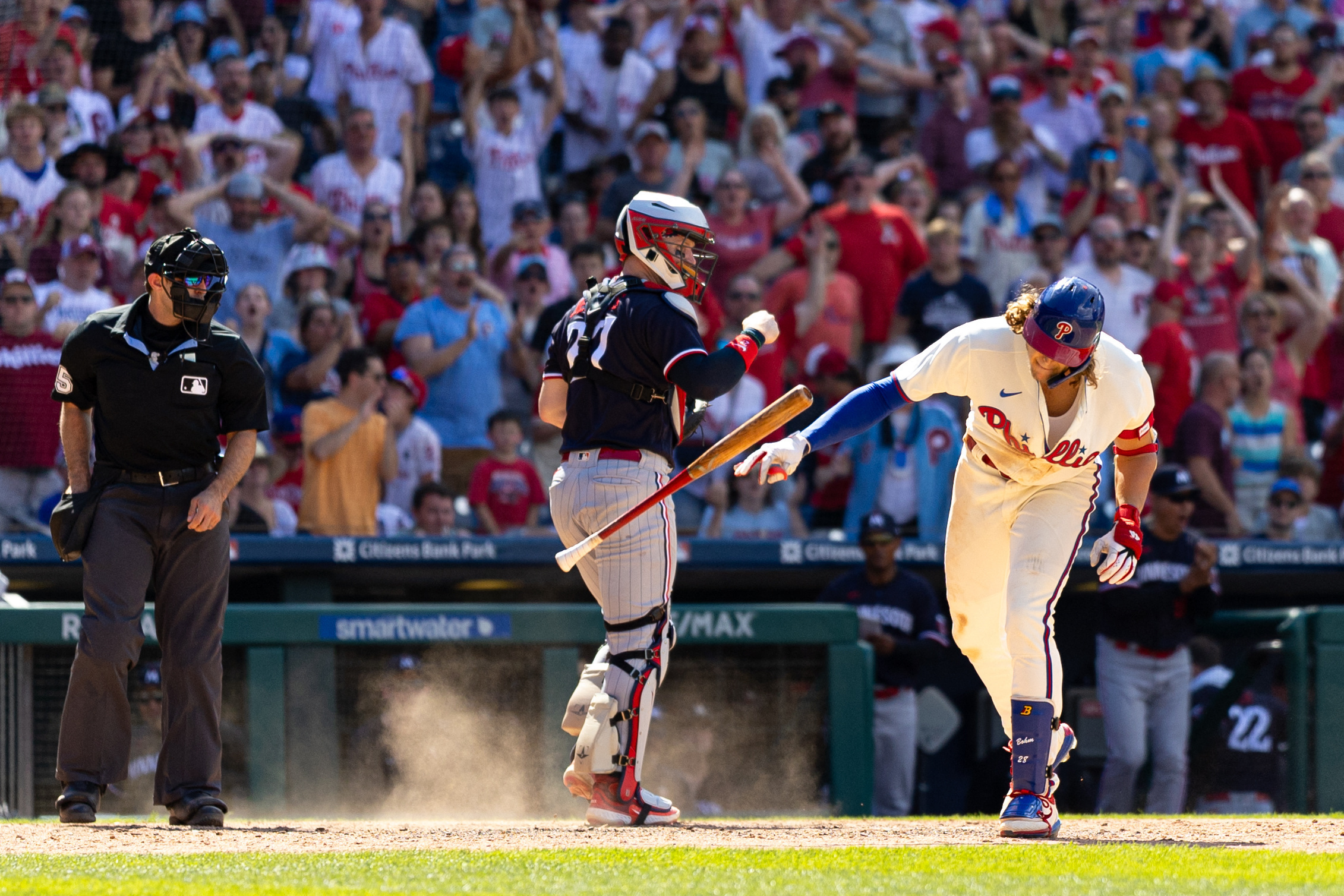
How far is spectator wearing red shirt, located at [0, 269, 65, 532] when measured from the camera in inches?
363

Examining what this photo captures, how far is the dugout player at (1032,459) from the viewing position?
5.23 metres

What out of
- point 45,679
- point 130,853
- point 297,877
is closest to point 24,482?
point 45,679

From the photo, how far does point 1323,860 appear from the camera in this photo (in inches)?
185

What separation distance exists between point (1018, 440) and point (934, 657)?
420cm

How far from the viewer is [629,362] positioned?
18.0 ft

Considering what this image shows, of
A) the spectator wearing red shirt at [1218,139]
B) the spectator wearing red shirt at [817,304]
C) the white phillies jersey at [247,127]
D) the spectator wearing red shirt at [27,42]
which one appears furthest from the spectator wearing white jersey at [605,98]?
the spectator wearing red shirt at [1218,139]

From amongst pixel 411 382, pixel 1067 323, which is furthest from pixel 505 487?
pixel 1067 323

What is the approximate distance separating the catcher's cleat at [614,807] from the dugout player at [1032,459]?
3.67 feet

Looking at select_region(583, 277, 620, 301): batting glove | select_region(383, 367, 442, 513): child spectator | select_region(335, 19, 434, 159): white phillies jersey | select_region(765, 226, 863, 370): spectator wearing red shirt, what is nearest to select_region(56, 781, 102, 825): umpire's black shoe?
select_region(583, 277, 620, 301): batting glove

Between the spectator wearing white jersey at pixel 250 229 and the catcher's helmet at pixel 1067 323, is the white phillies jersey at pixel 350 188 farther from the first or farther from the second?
the catcher's helmet at pixel 1067 323

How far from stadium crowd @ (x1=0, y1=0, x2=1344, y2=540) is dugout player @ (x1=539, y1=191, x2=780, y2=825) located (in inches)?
148

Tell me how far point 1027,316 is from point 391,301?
609 centimetres

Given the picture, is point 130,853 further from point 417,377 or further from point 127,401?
point 417,377

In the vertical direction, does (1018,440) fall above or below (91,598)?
above
